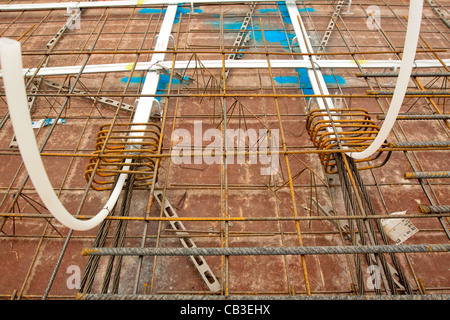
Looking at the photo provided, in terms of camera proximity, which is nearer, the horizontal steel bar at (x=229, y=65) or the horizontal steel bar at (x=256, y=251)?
the horizontal steel bar at (x=256, y=251)

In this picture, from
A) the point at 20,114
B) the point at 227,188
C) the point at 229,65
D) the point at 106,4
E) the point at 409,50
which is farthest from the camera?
the point at 106,4

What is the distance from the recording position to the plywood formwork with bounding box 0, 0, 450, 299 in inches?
213

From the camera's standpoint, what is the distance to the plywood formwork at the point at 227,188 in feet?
17.8

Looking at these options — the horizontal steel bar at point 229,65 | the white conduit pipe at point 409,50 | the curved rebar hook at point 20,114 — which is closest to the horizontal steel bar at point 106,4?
the horizontal steel bar at point 229,65

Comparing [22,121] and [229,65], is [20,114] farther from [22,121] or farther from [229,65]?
[229,65]

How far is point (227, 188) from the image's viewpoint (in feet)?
22.4

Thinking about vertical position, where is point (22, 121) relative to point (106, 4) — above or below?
below

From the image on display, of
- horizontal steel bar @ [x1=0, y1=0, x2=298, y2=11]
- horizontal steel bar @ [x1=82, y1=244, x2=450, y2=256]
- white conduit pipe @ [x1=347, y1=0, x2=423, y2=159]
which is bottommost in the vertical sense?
horizontal steel bar @ [x1=82, y1=244, x2=450, y2=256]

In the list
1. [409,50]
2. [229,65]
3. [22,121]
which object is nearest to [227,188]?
[229,65]

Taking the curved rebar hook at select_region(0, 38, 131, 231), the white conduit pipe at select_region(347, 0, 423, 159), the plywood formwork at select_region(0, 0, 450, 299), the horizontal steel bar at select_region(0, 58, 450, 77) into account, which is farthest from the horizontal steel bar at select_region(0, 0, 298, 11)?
the curved rebar hook at select_region(0, 38, 131, 231)

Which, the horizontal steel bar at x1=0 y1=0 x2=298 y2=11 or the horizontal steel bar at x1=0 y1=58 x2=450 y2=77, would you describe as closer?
the horizontal steel bar at x1=0 y1=58 x2=450 y2=77

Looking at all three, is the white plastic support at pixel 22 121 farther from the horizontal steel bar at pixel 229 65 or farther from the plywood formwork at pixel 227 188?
the horizontal steel bar at pixel 229 65

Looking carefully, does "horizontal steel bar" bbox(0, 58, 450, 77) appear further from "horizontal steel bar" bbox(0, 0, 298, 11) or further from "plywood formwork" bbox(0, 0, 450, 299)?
"horizontal steel bar" bbox(0, 0, 298, 11)

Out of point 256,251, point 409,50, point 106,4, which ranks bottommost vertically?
point 256,251
